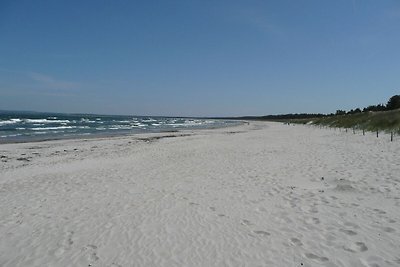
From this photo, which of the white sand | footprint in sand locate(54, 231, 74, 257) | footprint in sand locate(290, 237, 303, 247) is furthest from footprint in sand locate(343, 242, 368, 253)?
footprint in sand locate(54, 231, 74, 257)

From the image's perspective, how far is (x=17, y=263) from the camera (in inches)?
186

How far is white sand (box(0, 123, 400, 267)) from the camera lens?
4789mm

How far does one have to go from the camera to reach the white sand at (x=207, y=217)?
4789mm

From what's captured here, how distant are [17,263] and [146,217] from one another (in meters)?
2.50

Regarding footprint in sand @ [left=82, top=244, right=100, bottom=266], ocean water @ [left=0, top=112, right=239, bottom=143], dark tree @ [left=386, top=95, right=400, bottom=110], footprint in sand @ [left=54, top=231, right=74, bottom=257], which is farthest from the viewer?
dark tree @ [left=386, top=95, right=400, bottom=110]

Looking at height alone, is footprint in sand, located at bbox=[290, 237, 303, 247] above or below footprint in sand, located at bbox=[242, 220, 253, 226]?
above

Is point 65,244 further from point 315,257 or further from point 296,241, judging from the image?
point 315,257

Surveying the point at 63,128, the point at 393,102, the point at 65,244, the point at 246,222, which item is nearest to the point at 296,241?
the point at 246,222

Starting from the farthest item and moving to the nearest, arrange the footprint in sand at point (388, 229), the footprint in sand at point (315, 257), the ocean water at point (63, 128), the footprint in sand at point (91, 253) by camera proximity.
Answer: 1. the ocean water at point (63, 128)
2. the footprint in sand at point (388, 229)
3. the footprint in sand at point (91, 253)
4. the footprint in sand at point (315, 257)

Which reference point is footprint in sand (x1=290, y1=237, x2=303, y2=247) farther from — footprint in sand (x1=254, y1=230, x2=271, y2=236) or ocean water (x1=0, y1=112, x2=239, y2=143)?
ocean water (x1=0, y1=112, x2=239, y2=143)

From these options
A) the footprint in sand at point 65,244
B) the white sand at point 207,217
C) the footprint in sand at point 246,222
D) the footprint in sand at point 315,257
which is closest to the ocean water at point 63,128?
the white sand at point 207,217

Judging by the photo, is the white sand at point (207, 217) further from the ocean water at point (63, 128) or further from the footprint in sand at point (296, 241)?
the ocean water at point (63, 128)

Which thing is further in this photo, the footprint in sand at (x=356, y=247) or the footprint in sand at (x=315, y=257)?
the footprint in sand at (x=356, y=247)

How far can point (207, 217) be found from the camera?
6543 millimetres
